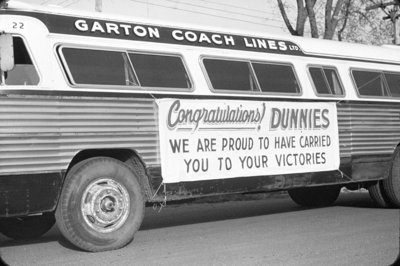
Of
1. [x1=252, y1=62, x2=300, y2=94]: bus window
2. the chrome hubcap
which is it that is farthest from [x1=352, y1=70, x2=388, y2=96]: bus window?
the chrome hubcap

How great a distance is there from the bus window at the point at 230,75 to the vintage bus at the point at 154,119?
0.02 meters

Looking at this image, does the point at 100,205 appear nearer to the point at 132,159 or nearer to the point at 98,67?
the point at 132,159

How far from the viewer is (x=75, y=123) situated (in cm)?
643

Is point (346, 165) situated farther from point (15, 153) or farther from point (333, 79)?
point (15, 153)

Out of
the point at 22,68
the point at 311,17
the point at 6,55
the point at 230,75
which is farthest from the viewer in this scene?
the point at 311,17

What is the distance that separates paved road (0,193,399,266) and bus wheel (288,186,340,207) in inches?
24.1

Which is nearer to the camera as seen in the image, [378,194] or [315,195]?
[378,194]

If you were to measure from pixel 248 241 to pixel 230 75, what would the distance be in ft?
7.36

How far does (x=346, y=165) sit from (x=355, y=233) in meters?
1.69

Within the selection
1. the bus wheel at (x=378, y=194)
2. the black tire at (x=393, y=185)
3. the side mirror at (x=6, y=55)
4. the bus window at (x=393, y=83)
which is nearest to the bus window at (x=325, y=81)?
the bus window at (x=393, y=83)

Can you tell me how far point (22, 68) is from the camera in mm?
6305

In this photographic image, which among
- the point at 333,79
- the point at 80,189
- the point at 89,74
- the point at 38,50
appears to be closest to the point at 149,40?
the point at 89,74

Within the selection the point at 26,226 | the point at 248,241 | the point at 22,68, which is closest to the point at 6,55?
the point at 22,68

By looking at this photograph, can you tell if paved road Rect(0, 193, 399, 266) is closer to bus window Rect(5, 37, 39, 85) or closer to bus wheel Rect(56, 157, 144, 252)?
bus wheel Rect(56, 157, 144, 252)
